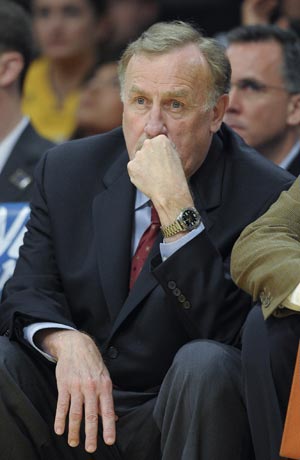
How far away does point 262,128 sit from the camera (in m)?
6.10

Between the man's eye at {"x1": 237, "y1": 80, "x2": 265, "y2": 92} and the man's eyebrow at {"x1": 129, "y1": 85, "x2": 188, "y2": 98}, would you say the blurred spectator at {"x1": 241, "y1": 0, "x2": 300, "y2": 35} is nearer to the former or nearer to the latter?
the man's eye at {"x1": 237, "y1": 80, "x2": 265, "y2": 92}

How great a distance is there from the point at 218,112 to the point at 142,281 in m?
0.71

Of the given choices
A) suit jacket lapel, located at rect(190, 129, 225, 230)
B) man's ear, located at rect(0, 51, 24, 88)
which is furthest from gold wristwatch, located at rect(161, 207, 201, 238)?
man's ear, located at rect(0, 51, 24, 88)

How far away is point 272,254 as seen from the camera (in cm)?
370

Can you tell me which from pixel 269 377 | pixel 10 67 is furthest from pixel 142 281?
pixel 10 67

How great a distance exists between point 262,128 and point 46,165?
188cm

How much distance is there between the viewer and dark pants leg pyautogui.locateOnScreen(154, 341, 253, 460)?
12.0 ft

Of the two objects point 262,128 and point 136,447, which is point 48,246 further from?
point 262,128

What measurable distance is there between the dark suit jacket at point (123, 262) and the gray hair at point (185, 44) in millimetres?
232

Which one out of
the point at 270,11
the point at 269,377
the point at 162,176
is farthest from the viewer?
the point at 270,11

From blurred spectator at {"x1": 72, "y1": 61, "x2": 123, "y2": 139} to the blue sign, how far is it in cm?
260

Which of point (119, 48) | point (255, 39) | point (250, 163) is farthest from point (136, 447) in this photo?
point (119, 48)

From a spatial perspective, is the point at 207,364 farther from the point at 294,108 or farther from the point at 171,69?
the point at 294,108

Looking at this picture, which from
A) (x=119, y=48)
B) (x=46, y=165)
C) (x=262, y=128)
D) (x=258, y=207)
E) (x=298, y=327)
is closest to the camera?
(x=298, y=327)
